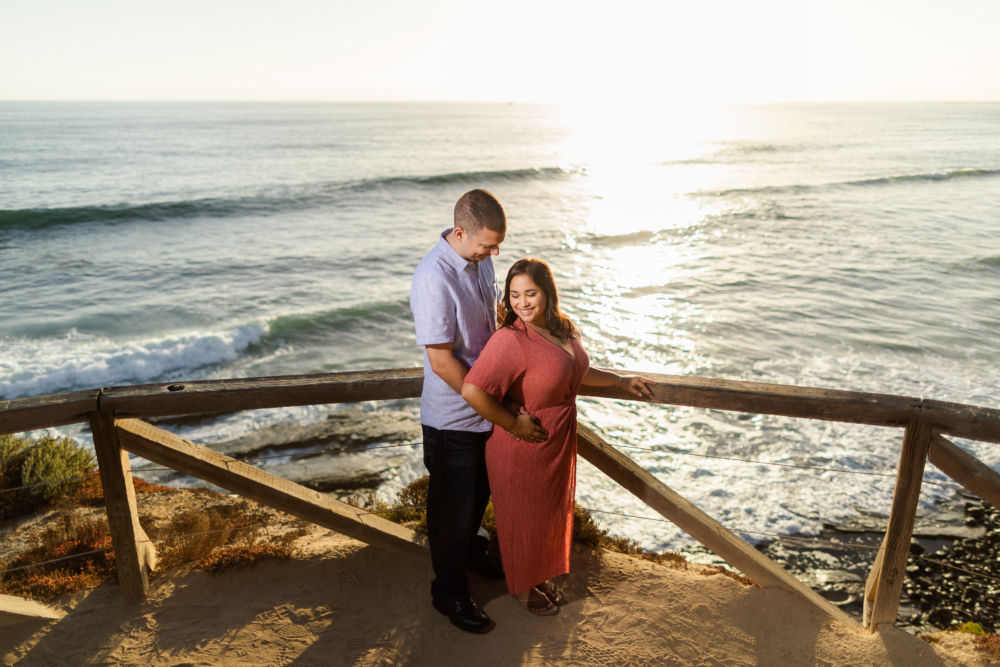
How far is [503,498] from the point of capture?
287 cm

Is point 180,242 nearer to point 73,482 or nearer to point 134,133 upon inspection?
point 73,482

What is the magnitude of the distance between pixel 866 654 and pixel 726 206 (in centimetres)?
2785

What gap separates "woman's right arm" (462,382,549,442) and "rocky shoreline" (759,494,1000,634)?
3114 mm

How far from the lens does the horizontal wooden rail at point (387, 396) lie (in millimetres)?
2684

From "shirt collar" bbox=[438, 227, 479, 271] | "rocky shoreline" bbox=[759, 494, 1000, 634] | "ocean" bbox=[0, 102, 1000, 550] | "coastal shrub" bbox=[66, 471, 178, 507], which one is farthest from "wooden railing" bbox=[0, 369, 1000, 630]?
"coastal shrub" bbox=[66, 471, 178, 507]

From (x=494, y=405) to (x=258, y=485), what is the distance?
1.47 m

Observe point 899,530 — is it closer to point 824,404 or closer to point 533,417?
point 824,404

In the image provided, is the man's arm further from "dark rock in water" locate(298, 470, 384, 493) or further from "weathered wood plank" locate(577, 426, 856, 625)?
"dark rock in water" locate(298, 470, 384, 493)

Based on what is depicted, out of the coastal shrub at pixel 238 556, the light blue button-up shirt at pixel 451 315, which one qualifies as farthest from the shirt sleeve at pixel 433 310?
the coastal shrub at pixel 238 556

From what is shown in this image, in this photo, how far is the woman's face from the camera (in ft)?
8.43

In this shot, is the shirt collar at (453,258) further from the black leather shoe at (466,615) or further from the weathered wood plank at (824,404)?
the black leather shoe at (466,615)

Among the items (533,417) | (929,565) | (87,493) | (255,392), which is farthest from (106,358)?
(929,565)

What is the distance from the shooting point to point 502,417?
259 centimetres

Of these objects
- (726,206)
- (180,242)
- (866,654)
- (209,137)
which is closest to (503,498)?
(866,654)
